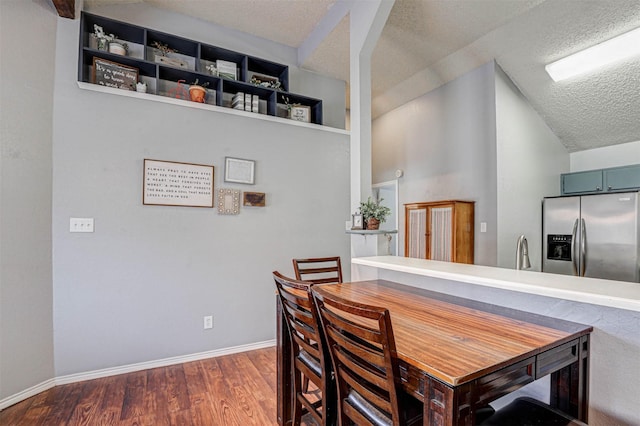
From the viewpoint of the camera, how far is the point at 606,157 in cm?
411

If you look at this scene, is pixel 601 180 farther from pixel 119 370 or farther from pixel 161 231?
pixel 119 370

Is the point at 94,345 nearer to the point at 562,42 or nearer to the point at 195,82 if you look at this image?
the point at 195,82

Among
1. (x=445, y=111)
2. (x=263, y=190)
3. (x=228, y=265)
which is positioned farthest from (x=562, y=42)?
(x=228, y=265)

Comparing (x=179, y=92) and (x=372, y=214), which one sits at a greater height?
(x=179, y=92)

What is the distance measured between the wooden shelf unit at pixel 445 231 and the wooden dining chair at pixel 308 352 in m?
2.73

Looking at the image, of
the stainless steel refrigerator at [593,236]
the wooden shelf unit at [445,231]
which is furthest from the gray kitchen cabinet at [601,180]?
the wooden shelf unit at [445,231]

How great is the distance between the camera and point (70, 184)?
2.37 meters

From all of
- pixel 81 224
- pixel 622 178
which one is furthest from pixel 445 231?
pixel 81 224

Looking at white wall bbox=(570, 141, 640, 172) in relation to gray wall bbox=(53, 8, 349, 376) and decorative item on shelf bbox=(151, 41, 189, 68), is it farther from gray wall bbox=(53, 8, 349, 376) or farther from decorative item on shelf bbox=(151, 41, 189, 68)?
decorative item on shelf bbox=(151, 41, 189, 68)

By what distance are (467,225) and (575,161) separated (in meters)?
2.11

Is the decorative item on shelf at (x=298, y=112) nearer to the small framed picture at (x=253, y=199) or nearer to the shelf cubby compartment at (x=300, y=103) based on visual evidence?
the shelf cubby compartment at (x=300, y=103)

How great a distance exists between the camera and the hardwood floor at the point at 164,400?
192cm

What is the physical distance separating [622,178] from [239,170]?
446 cm

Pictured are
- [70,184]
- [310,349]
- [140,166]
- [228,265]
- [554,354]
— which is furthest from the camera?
[228,265]
